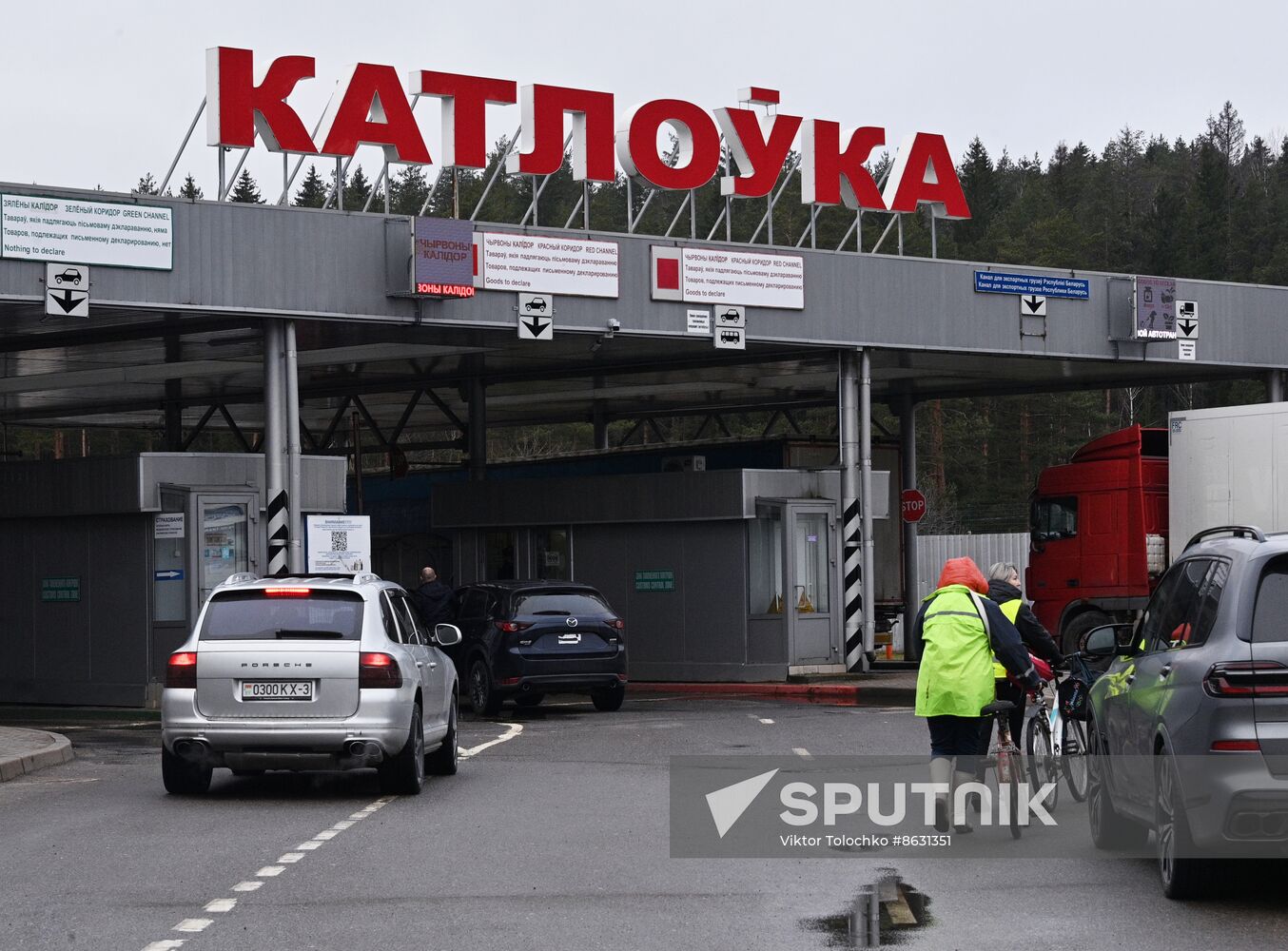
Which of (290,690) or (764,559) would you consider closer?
(290,690)

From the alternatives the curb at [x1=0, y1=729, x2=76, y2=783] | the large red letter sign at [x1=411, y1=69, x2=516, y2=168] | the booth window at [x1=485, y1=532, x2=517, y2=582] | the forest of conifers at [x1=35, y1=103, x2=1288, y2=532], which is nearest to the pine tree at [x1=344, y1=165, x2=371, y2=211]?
the forest of conifers at [x1=35, y1=103, x2=1288, y2=532]

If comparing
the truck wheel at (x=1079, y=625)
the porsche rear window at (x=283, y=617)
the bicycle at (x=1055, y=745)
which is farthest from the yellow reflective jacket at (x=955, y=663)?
the truck wheel at (x=1079, y=625)

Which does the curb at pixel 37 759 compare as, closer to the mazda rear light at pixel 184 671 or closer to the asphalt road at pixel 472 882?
the asphalt road at pixel 472 882

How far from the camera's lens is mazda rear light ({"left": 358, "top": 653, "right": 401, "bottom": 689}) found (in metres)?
13.5

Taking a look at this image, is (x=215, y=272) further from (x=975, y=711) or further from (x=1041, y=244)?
(x=1041, y=244)

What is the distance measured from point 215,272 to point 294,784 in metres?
8.61

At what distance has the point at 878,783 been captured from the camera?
14.0 meters

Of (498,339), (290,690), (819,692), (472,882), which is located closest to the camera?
(472,882)

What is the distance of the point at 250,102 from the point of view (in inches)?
882

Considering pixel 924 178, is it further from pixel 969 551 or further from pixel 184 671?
pixel 969 551

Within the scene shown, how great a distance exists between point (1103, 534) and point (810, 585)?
440 centimetres

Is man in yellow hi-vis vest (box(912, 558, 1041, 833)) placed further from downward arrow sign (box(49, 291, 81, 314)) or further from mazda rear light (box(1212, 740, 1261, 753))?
downward arrow sign (box(49, 291, 81, 314))

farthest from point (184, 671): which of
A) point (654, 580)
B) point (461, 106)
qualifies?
point (654, 580)

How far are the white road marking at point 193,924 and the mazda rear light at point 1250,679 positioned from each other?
Answer: 449cm
